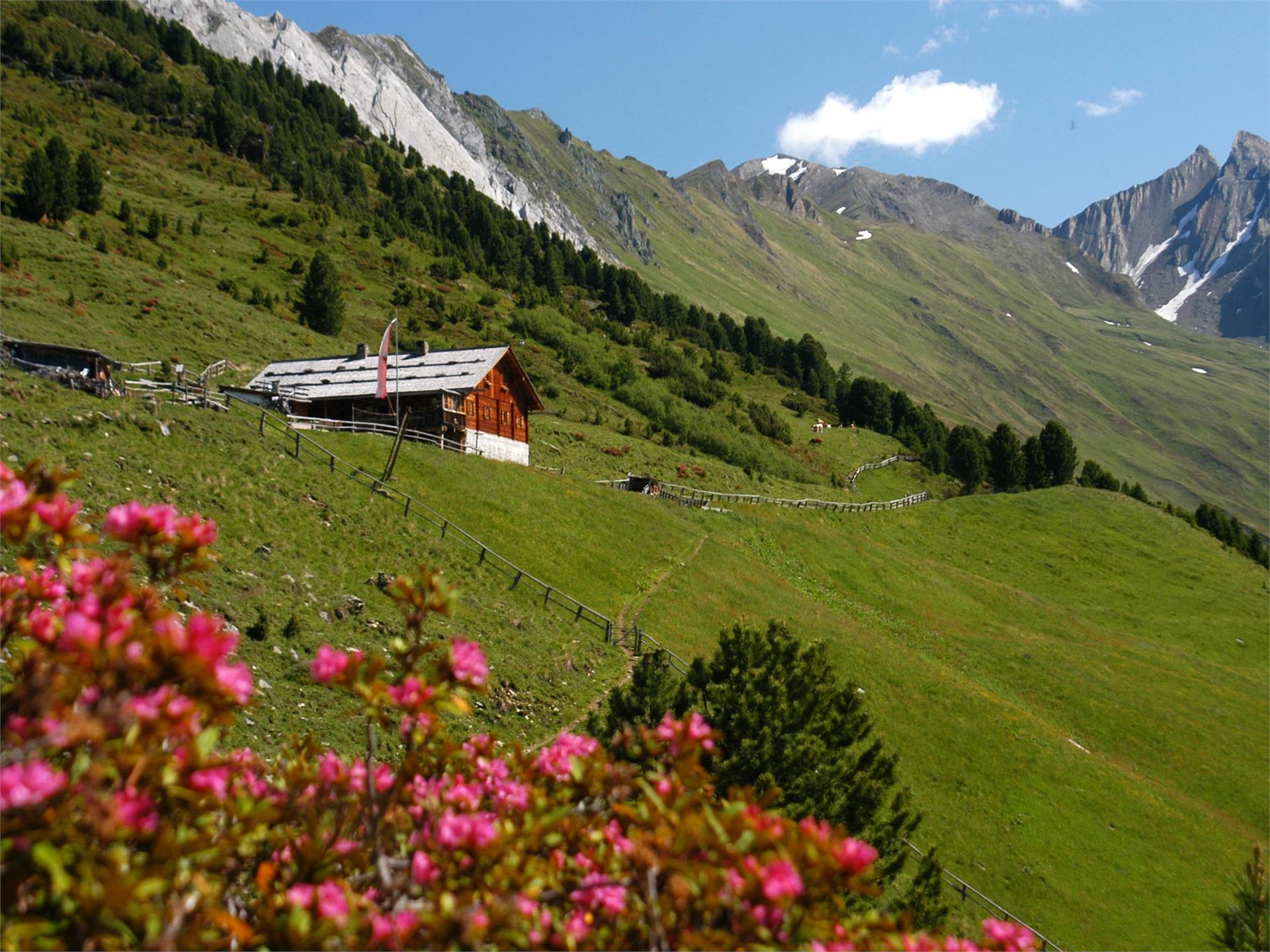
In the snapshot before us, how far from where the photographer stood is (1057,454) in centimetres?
10275

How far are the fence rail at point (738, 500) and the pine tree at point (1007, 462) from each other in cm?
2680

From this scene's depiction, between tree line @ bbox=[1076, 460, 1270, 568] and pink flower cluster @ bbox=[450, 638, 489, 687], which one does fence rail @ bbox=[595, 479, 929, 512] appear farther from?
pink flower cluster @ bbox=[450, 638, 489, 687]

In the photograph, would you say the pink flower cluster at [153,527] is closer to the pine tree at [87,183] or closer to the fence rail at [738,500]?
the fence rail at [738,500]

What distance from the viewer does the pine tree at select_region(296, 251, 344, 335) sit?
86375mm

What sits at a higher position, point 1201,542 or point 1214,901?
point 1201,542

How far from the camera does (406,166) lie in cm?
17375

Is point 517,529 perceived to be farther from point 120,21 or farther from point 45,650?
point 120,21

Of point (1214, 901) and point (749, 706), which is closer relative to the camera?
point (749, 706)

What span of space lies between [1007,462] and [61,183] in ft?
355

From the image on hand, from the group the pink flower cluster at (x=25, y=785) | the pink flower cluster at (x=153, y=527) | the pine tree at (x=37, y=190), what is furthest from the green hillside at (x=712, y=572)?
the pink flower cluster at (x=25, y=785)

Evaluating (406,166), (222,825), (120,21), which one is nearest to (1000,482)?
(222,825)

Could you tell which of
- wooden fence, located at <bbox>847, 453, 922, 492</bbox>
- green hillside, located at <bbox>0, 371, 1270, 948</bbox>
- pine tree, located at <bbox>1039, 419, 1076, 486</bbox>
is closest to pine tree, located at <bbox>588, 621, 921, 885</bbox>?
green hillside, located at <bbox>0, 371, 1270, 948</bbox>

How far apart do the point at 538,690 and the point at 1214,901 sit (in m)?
25.3

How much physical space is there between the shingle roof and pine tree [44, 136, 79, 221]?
3633cm
